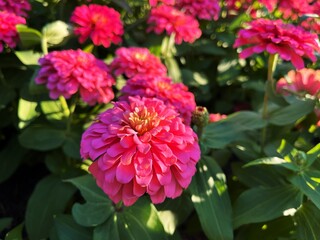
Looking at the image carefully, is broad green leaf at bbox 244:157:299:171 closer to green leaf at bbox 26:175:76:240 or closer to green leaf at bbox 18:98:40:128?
green leaf at bbox 26:175:76:240

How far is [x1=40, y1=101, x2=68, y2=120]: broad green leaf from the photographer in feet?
4.76

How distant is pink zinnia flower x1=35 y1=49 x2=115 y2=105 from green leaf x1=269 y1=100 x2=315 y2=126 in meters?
0.55

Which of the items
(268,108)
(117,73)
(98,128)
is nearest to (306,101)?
(268,108)

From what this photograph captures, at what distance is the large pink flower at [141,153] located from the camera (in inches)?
34.1

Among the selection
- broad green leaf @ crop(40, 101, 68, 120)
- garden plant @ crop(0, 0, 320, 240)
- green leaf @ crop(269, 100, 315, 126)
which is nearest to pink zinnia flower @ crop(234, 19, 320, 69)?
garden plant @ crop(0, 0, 320, 240)

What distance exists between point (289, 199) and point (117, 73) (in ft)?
2.12

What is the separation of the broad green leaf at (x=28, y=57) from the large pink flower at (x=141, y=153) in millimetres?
626

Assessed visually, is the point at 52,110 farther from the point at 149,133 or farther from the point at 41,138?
the point at 149,133

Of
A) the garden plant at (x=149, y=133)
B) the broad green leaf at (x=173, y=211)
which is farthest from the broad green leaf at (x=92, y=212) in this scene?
the broad green leaf at (x=173, y=211)

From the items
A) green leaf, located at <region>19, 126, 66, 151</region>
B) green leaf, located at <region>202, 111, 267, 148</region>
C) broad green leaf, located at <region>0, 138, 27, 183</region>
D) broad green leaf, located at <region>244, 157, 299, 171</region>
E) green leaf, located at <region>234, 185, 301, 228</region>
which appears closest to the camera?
broad green leaf, located at <region>244, 157, 299, 171</region>

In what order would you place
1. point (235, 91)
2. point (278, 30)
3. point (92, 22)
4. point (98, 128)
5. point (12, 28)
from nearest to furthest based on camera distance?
point (98, 128) → point (278, 30) → point (12, 28) → point (92, 22) → point (235, 91)

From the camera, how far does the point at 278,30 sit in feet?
3.81

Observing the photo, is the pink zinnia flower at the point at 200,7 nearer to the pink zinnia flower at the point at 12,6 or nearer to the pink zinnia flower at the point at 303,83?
the pink zinnia flower at the point at 303,83

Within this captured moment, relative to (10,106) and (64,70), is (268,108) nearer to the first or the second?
(64,70)
